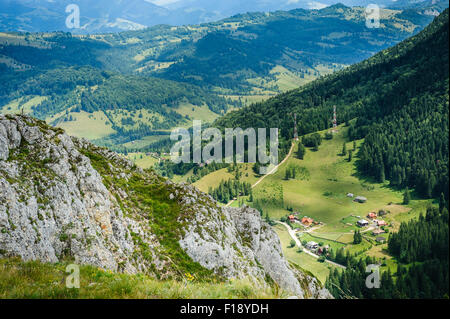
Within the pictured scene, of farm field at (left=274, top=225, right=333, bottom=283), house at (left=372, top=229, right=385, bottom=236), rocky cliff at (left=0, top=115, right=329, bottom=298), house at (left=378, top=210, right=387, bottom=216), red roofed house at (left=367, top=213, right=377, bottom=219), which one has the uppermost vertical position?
rocky cliff at (left=0, top=115, right=329, bottom=298)

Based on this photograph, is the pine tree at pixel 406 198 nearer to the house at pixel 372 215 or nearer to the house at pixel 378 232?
the house at pixel 372 215

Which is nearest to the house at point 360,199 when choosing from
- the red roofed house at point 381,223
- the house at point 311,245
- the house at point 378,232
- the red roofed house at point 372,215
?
the red roofed house at point 372,215

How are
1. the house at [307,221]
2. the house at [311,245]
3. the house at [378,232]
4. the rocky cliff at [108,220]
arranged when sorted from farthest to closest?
the house at [307,221] → the house at [378,232] → the house at [311,245] → the rocky cliff at [108,220]

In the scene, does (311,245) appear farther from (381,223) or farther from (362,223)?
(381,223)

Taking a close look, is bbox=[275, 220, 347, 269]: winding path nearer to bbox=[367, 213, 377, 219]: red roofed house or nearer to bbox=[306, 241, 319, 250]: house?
bbox=[306, 241, 319, 250]: house

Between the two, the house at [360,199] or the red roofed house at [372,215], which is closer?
the red roofed house at [372,215]

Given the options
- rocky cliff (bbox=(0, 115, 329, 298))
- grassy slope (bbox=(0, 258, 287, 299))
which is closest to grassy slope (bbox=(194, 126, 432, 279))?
rocky cliff (bbox=(0, 115, 329, 298))

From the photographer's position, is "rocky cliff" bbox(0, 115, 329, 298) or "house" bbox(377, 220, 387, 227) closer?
"rocky cliff" bbox(0, 115, 329, 298)

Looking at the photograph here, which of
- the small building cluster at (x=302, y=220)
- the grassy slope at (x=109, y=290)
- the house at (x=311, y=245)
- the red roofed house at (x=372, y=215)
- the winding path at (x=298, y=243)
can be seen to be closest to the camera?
the grassy slope at (x=109, y=290)
